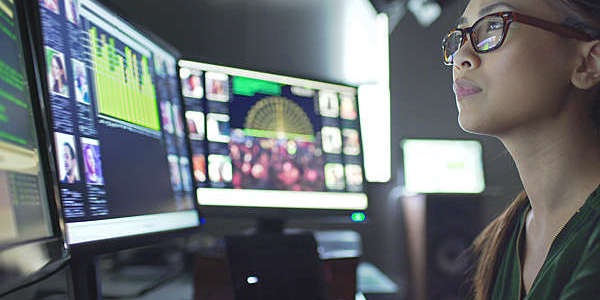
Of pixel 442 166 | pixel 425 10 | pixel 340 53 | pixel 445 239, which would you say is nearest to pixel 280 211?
pixel 340 53

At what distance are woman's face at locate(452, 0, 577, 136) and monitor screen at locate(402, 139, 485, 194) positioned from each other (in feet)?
5.55

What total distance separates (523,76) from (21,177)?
653 millimetres

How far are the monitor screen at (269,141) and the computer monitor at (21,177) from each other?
0.65 meters

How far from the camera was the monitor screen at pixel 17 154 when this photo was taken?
0.39m

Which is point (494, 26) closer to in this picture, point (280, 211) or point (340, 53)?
point (280, 211)

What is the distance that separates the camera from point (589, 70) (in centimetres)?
65

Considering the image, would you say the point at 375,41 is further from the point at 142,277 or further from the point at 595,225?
the point at 595,225

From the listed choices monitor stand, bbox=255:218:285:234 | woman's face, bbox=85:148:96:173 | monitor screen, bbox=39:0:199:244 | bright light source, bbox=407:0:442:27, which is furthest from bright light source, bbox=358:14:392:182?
woman's face, bbox=85:148:96:173

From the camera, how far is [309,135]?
1262 millimetres

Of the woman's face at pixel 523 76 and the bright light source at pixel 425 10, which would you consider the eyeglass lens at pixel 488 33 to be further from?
the bright light source at pixel 425 10

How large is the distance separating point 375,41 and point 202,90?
1.27 m

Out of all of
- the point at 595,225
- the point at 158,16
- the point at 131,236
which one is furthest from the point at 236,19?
the point at 595,225

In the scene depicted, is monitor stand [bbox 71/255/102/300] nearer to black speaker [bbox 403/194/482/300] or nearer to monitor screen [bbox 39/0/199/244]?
monitor screen [bbox 39/0/199/244]

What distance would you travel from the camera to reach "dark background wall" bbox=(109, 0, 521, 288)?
1.42 m
